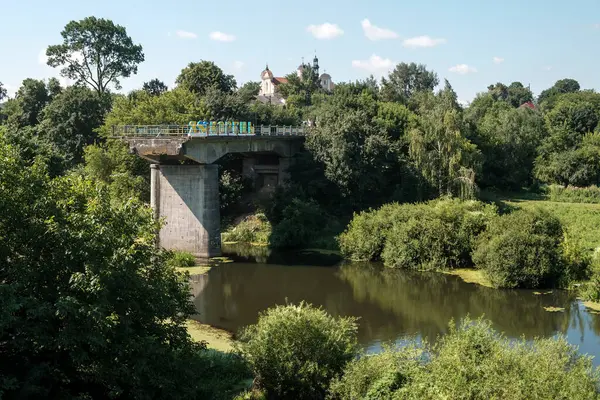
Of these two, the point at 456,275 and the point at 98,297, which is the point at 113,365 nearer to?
the point at 98,297

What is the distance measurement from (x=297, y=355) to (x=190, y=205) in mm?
27110

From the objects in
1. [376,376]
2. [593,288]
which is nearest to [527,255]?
[593,288]

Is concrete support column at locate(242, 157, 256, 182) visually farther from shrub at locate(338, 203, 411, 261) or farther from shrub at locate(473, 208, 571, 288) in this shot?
shrub at locate(473, 208, 571, 288)

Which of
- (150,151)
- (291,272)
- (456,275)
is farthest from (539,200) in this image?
(150,151)

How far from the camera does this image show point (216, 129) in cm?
4466

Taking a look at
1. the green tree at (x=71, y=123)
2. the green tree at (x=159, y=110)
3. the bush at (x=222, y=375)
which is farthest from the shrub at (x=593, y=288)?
the green tree at (x=71, y=123)

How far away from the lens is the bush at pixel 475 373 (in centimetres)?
1343

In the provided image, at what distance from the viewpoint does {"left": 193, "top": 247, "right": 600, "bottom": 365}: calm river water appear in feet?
85.7

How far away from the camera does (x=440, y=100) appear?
54844 millimetres

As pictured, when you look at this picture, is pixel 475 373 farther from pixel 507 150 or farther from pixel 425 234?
pixel 507 150

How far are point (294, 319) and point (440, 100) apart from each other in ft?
137

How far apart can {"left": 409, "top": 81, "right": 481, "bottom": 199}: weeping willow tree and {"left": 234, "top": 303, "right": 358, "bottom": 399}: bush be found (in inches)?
1125

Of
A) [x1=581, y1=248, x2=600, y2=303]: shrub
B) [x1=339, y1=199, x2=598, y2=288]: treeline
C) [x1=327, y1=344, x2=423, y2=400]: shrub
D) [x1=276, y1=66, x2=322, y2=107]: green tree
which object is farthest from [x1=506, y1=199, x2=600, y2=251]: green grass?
[x1=276, y1=66, x2=322, y2=107]: green tree

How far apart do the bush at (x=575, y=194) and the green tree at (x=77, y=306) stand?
45899 mm
